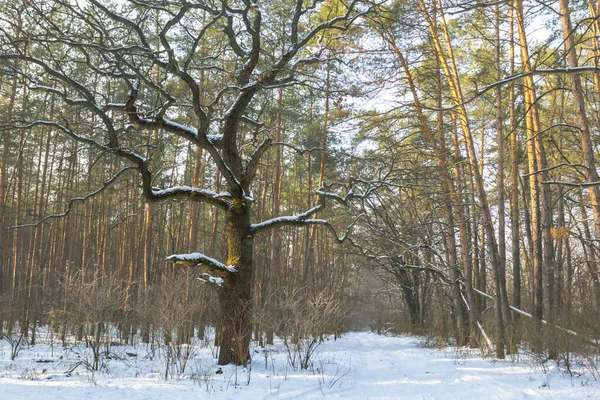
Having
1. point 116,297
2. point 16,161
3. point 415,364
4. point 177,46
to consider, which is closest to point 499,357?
point 415,364

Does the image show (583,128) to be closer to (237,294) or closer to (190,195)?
(237,294)

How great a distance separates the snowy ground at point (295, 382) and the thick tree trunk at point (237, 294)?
48cm

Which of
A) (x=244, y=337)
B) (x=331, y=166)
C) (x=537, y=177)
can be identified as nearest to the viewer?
(x=244, y=337)

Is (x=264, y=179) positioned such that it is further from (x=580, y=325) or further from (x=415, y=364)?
(x=580, y=325)

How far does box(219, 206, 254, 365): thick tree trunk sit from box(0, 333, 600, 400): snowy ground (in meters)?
0.48

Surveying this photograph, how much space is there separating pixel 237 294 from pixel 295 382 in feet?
8.02

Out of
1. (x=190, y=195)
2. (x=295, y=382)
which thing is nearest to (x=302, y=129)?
(x=190, y=195)

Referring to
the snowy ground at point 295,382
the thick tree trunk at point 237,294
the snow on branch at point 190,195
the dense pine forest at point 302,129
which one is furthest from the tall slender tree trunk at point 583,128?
the snow on branch at point 190,195

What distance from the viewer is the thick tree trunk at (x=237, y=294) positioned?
9.08m

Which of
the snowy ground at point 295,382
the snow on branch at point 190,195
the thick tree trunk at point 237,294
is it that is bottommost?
the snowy ground at point 295,382

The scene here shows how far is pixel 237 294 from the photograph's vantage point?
9.27 meters

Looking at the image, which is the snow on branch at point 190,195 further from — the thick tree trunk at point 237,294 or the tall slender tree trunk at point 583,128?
the tall slender tree trunk at point 583,128

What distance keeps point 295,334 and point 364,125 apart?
566cm

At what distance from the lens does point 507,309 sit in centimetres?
1123
